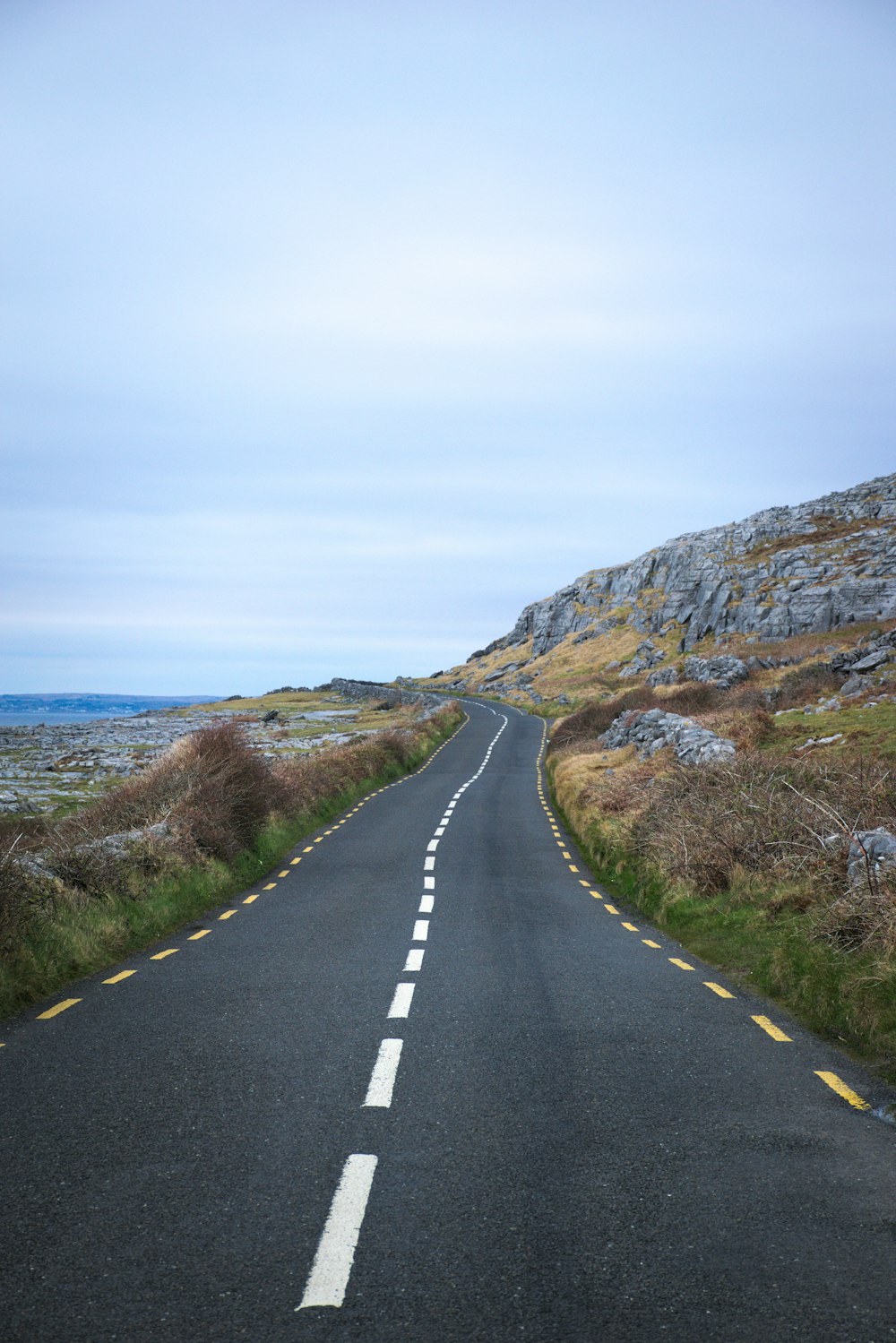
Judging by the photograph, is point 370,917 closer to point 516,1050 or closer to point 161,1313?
point 516,1050

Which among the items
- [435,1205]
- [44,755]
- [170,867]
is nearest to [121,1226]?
[435,1205]

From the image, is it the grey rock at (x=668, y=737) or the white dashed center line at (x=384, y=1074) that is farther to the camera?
the grey rock at (x=668, y=737)

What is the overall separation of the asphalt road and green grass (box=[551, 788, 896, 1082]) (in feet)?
1.01

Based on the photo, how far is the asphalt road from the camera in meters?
3.74

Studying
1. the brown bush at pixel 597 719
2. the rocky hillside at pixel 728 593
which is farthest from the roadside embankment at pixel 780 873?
the rocky hillside at pixel 728 593

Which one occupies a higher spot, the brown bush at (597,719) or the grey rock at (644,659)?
the grey rock at (644,659)

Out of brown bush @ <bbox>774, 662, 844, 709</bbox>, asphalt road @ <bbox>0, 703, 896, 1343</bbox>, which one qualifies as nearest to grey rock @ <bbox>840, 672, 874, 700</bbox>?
brown bush @ <bbox>774, 662, 844, 709</bbox>

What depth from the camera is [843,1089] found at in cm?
631

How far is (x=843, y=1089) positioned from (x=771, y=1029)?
143cm

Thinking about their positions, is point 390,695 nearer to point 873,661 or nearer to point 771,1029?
point 873,661

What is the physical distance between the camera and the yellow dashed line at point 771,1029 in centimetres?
747

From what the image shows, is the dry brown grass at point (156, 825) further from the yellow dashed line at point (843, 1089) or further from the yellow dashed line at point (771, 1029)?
the yellow dashed line at point (843, 1089)

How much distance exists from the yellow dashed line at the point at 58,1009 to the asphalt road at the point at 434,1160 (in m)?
0.09

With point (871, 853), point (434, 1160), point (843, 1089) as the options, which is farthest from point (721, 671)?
point (434, 1160)
